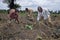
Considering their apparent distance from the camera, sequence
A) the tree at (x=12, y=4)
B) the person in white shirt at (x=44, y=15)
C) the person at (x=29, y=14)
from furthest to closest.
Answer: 1. the tree at (x=12, y=4)
2. the person at (x=29, y=14)
3. the person in white shirt at (x=44, y=15)

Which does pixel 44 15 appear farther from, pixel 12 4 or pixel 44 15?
pixel 12 4

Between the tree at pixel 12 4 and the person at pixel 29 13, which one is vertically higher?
the person at pixel 29 13

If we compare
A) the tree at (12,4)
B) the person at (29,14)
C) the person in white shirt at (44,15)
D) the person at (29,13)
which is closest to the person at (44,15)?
the person in white shirt at (44,15)

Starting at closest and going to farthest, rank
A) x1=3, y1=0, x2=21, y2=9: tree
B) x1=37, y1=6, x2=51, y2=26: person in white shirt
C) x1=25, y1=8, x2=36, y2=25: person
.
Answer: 1. x1=37, y1=6, x2=51, y2=26: person in white shirt
2. x1=25, y1=8, x2=36, y2=25: person
3. x1=3, y1=0, x2=21, y2=9: tree

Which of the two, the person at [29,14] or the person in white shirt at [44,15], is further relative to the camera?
the person at [29,14]

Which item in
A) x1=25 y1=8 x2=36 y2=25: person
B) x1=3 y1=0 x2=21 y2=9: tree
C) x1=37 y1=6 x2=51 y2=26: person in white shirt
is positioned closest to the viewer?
x1=37 y1=6 x2=51 y2=26: person in white shirt

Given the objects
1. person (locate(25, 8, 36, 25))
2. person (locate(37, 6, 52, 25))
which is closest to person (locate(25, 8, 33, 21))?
person (locate(25, 8, 36, 25))

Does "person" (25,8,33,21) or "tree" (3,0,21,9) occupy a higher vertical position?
"person" (25,8,33,21)

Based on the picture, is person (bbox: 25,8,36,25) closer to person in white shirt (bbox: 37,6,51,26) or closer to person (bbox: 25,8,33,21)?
person (bbox: 25,8,33,21)

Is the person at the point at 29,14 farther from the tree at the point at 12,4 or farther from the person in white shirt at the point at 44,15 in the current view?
the tree at the point at 12,4

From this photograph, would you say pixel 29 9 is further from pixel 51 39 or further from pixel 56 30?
pixel 51 39

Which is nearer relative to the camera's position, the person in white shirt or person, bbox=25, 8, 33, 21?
the person in white shirt

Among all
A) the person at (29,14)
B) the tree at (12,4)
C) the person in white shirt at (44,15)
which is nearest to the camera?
the person in white shirt at (44,15)

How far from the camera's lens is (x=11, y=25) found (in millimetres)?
12055
